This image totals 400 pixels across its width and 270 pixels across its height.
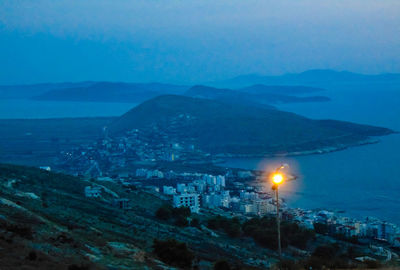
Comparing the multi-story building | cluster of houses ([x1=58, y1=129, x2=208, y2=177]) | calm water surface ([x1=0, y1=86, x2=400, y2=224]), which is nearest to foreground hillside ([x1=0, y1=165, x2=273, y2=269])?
the multi-story building

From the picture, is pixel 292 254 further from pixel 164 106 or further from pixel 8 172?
pixel 164 106

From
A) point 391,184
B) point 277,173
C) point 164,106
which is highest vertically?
point 164,106

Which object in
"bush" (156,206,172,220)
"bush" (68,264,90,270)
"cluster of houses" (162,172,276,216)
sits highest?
"bush" (68,264,90,270)

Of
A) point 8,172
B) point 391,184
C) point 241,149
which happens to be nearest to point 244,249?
point 8,172

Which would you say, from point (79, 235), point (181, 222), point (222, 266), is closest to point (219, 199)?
point (181, 222)

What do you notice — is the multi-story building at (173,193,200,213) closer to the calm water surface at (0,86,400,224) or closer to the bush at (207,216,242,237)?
the bush at (207,216,242,237)

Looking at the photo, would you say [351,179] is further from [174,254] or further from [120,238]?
[174,254]

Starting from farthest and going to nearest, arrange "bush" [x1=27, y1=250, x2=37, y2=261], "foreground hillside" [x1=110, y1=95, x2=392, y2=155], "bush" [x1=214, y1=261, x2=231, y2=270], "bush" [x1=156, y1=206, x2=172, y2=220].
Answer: "foreground hillside" [x1=110, y1=95, x2=392, y2=155] < "bush" [x1=156, y1=206, x2=172, y2=220] < "bush" [x1=214, y1=261, x2=231, y2=270] < "bush" [x1=27, y1=250, x2=37, y2=261]
